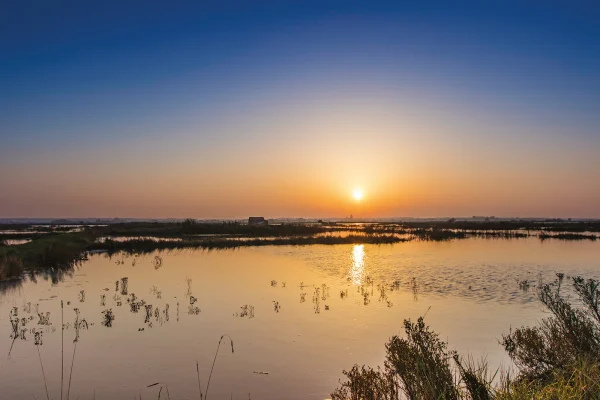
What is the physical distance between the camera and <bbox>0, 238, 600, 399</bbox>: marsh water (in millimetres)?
10461

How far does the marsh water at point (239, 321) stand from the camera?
412 inches

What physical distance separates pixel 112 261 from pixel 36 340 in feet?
72.5

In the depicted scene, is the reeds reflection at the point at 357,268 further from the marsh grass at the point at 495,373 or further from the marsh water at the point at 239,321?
the marsh grass at the point at 495,373

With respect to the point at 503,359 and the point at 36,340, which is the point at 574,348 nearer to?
the point at 503,359

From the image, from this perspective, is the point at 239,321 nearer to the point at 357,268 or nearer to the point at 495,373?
the point at 495,373

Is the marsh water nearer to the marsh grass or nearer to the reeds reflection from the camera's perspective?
the reeds reflection

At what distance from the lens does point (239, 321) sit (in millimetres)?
15617

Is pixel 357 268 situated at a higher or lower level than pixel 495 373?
lower

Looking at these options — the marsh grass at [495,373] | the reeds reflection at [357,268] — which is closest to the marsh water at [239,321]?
the reeds reflection at [357,268]

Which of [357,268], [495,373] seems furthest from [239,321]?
[357,268]

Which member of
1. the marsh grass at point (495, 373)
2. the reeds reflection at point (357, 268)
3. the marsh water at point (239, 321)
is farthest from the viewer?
the reeds reflection at point (357, 268)

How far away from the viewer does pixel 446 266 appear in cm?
3075

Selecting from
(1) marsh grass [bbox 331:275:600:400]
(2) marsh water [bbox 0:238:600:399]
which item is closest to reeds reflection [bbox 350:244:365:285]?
(2) marsh water [bbox 0:238:600:399]

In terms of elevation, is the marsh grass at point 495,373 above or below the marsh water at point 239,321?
above
